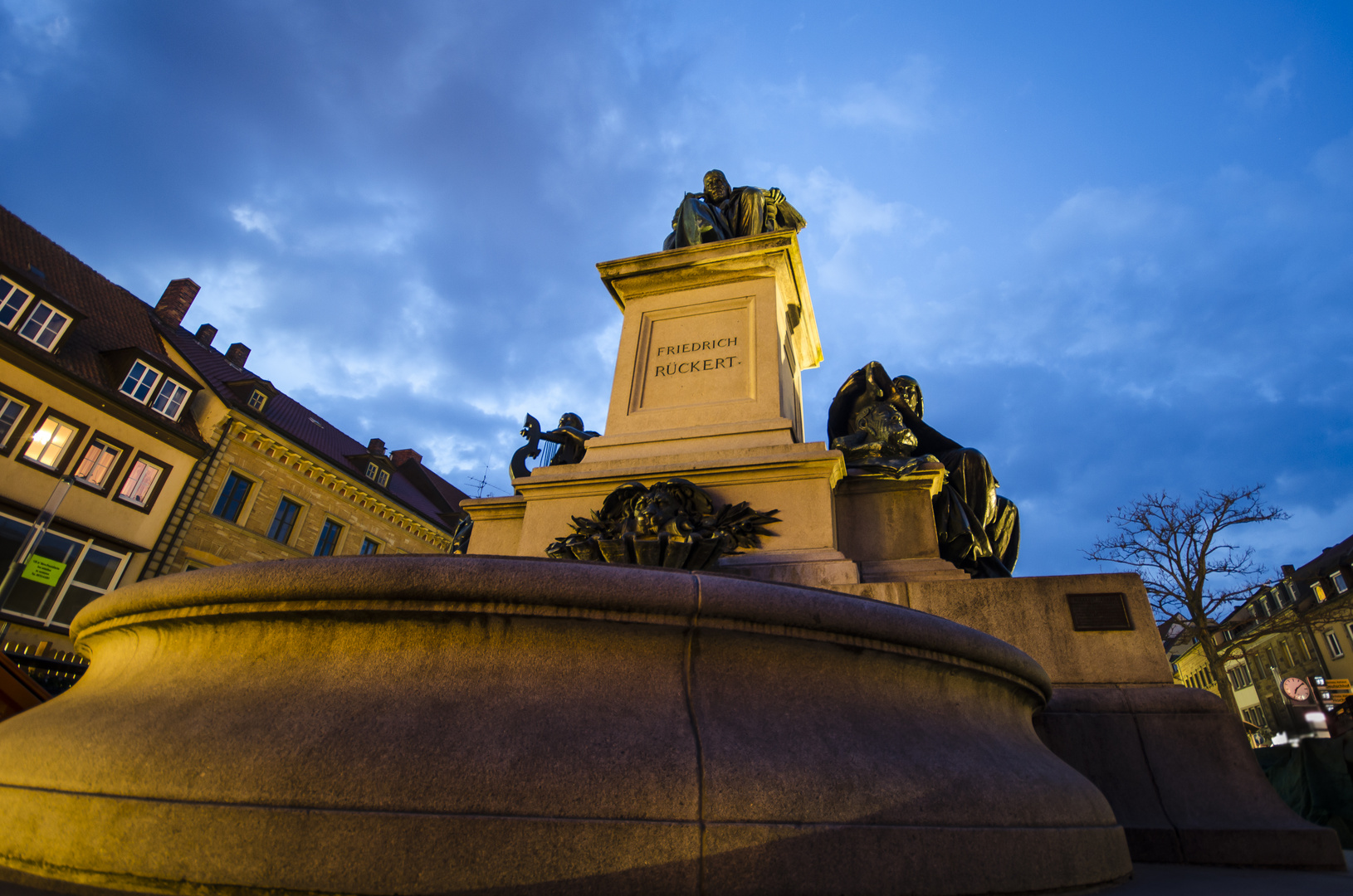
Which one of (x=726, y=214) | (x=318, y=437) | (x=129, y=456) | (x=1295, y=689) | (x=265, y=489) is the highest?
(x=318, y=437)

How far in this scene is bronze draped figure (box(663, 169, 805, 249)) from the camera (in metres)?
7.73

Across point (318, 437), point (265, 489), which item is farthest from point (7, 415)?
point (318, 437)

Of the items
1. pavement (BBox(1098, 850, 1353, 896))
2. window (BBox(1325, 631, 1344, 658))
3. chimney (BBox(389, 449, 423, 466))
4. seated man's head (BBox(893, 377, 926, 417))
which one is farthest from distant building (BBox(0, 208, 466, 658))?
window (BBox(1325, 631, 1344, 658))

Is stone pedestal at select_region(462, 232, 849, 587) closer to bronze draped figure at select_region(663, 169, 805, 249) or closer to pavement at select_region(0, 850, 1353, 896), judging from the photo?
bronze draped figure at select_region(663, 169, 805, 249)

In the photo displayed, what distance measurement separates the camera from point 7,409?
61.9 feet

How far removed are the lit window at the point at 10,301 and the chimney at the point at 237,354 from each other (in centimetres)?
1228

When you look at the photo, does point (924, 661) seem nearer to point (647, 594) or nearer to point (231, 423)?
point (647, 594)

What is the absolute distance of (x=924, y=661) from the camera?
2553 millimetres

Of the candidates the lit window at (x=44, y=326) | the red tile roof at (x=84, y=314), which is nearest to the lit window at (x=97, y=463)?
the red tile roof at (x=84, y=314)

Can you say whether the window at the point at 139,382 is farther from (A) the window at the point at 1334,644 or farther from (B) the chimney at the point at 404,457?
(A) the window at the point at 1334,644

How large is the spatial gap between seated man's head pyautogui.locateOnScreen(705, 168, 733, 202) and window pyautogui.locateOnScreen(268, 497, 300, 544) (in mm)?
24331

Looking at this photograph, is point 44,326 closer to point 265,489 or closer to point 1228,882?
point 265,489

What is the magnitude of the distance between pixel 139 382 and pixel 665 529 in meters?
25.3

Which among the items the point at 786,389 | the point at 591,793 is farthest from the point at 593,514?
the point at 591,793
